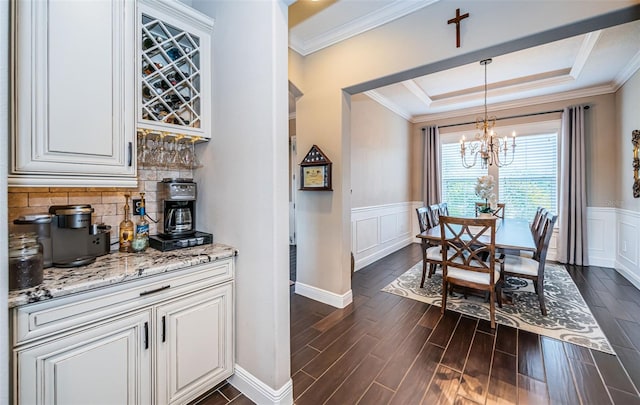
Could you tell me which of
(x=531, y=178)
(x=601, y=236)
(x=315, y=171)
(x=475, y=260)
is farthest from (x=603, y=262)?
(x=315, y=171)

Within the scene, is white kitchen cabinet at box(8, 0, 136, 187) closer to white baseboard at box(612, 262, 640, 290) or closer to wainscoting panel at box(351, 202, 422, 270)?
wainscoting panel at box(351, 202, 422, 270)

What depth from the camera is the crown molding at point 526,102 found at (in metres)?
4.14

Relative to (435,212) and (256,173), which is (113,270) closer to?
(256,173)

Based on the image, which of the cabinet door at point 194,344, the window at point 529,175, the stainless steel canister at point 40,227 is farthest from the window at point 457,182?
the stainless steel canister at point 40,227

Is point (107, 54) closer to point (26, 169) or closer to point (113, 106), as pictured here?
point (113, 106)

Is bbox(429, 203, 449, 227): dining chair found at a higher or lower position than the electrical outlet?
lower

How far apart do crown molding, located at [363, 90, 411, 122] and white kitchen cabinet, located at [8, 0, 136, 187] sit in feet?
11.9

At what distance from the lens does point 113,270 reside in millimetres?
1280

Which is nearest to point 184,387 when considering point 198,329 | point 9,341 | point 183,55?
point 198,329

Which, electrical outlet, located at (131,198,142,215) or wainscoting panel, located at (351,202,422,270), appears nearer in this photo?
electrical outlet, located at (131,198,142,215)

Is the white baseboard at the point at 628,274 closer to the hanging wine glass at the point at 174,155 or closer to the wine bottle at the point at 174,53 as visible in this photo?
the hanging wine glass at the point at 174,155

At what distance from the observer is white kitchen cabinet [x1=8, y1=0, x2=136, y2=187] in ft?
3.76

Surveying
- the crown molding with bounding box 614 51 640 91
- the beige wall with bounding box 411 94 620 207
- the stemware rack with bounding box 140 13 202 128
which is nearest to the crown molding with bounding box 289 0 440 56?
the stemware rack with bounding box 140 13 202 128

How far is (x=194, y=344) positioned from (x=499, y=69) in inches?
194
